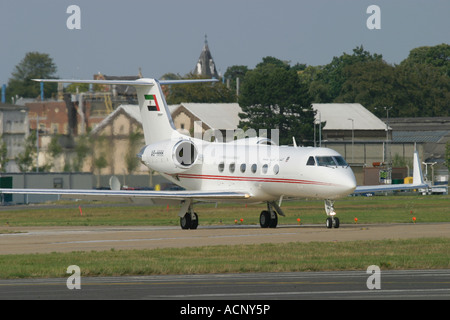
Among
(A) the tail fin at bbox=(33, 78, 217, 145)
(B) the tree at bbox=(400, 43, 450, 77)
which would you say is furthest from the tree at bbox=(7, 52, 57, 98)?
(A) the tail fin at bbox=(33, 78, 217, 145)

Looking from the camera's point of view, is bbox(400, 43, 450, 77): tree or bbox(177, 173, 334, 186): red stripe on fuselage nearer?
bbox(177, 173, 334, 186): red stripe on fuselage

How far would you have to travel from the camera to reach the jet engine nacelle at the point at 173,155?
40156mm

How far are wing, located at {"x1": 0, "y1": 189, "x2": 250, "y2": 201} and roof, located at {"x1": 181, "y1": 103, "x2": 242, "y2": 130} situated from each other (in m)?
70.2

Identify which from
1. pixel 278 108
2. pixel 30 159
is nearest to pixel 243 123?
pixel 278 108

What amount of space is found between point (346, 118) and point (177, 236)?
87.8 metres

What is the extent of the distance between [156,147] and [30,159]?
166ft

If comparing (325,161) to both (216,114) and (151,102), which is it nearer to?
(151,102)

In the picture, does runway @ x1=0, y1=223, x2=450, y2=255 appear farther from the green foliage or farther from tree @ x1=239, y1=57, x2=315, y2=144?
the green foliage

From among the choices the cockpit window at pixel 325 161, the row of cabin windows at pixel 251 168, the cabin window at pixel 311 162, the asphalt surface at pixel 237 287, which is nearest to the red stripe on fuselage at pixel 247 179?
the row of cabin windows at pixel 251 168

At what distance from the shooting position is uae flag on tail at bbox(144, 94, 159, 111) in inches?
1676

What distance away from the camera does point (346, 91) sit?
534ft

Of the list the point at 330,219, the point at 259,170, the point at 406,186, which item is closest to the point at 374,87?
the point at 406,186

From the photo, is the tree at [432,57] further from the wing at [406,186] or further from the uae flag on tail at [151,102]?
Result: the wing at [406,186]

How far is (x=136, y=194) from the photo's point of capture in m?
36.4
